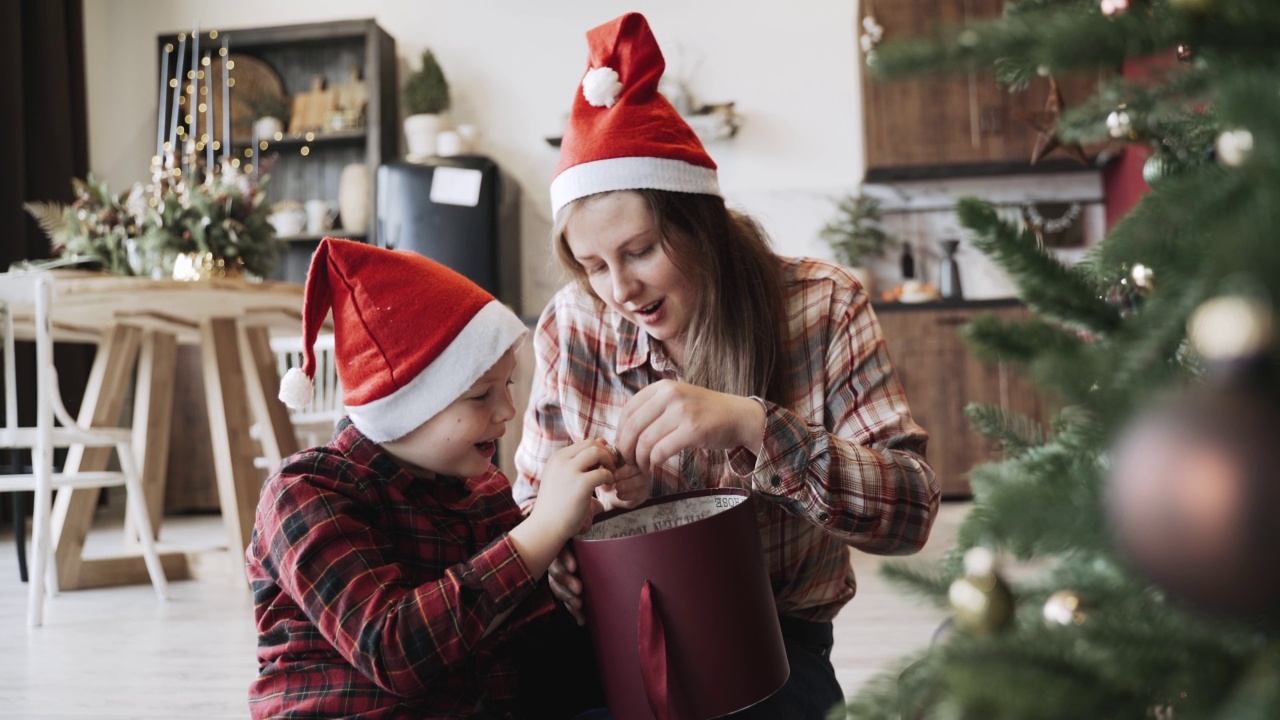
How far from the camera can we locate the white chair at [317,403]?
3.98 metres

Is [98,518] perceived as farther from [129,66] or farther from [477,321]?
[477,321]

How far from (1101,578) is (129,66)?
6.44m

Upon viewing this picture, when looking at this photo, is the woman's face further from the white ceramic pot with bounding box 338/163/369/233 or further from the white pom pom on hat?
the white ceramic pot with bounding box 338/163/369/233

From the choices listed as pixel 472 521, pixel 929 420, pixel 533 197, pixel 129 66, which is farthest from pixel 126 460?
pixel 129 66

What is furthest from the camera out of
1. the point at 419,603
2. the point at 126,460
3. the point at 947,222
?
the point at 947,222

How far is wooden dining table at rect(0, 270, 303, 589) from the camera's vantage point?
318cm

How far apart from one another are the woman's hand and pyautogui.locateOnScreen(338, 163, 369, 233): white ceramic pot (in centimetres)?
473

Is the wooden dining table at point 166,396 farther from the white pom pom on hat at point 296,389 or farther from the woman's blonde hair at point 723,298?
the woman's blonde hair at point 723,298

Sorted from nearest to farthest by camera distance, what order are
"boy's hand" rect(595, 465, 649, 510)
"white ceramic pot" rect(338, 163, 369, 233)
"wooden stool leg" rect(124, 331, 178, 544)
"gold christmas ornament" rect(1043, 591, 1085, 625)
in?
"gold christmas ornament" rect(1043, 591, 1085, 625)
"boy's hand" rect(595, 465, 649, 510)
"wooden stool leg" rect(124, 331, 178, 544)
"white ceramic pot" rect(338, 163, 369, 233)

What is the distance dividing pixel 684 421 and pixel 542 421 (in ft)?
1.57

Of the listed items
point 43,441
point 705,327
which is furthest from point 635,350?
point 43,441

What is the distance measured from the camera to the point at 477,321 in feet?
3.98

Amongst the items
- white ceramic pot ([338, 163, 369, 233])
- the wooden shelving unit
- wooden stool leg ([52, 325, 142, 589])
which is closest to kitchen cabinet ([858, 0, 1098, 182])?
the wooden shelving unit

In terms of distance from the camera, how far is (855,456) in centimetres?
109
